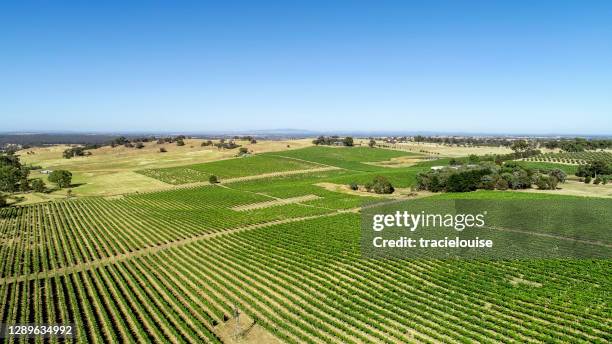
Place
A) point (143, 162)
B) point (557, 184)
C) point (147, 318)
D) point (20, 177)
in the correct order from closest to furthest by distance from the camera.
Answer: point (147, 318) < point (557, 184) < point (20, 177) < point (143, 162)

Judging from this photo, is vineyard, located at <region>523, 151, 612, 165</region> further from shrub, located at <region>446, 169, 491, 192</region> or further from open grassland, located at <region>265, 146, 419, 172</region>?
shrub, located at <region>446, 169, 491, 192</region>

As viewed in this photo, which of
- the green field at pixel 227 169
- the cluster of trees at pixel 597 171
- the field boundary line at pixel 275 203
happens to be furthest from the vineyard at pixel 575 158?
the field boundary line at pixel 275 203

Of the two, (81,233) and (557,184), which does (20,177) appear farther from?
(557,184)

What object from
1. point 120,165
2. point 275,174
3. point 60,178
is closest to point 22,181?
point 60,178

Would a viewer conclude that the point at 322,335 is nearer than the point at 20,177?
Yes

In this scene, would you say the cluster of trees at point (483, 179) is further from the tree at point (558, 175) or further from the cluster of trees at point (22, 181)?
the cluster of trees at point (22, 181)

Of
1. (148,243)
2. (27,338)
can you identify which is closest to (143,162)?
(148,243)
